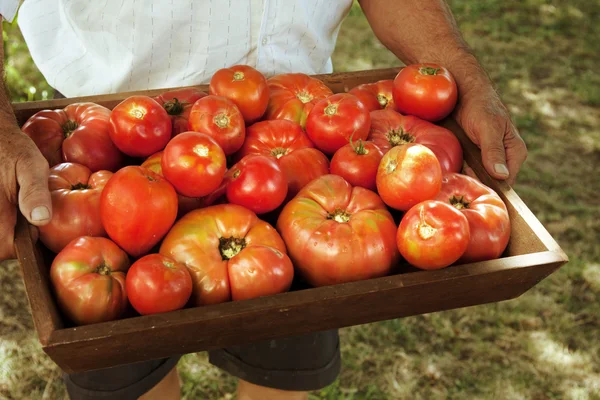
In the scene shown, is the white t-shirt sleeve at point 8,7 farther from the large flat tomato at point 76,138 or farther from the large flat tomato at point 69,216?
the large flat tomato at point 69,216

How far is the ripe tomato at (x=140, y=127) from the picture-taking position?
1.25 meters

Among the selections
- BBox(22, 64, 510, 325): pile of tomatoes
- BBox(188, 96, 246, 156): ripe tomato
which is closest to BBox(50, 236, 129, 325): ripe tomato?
BBox(22, 64, 510, 325): pile of tomatoes

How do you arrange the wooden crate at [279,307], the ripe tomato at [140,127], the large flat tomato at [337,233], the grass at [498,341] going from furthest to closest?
the grass at [498,341]
the ripe tomato at [140,127]
the large flat tomato at [337,233]
the wooden crate at [279,307]

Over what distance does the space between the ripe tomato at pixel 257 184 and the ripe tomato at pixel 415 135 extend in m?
0.27

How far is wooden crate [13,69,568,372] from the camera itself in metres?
1.00

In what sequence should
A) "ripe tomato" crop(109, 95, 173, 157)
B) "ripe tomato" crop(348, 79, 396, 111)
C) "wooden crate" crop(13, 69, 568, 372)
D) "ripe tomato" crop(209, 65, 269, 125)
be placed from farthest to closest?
"ripe tomato" crop(348, 79, 396, 111) → "ripe tomato" crop(209, 65, 269, 125) → "ripe tomato" crop(109, 95, 173, 157) → "wooden crate" crop(13, 69, 568, 372)

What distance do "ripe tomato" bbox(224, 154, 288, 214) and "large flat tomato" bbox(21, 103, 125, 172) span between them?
0.27 metres

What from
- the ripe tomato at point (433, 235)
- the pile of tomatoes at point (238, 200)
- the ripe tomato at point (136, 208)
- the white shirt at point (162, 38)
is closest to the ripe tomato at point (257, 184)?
the pile of tomatoes at point (238, 200)

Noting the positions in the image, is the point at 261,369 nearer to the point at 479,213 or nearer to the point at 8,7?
the point at 479,213

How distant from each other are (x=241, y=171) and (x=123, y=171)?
20 centimetres

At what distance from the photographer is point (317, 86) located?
149 cm

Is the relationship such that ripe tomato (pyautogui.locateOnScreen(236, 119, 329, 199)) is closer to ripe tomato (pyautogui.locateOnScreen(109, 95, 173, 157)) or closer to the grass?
ripe tomato (pyautogui.locateOnScreen(109, 95, 173, 157))

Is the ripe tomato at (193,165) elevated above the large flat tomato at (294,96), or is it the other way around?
the ripe tomato at (193,165)

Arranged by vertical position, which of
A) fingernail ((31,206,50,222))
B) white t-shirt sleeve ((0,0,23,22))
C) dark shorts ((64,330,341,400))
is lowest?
dark shorts ((64,330,341,400))
